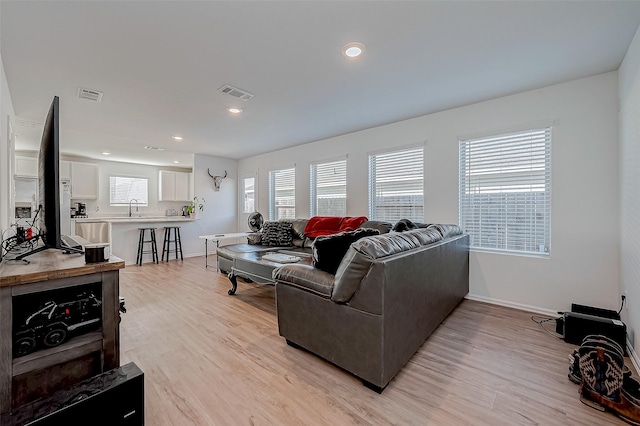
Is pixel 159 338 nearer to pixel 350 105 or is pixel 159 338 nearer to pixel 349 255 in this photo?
pixel 349 255

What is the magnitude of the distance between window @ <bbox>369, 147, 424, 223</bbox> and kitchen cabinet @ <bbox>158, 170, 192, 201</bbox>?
19.9 feet

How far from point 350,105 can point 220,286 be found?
10.5 ft

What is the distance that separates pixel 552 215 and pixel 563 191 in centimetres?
27

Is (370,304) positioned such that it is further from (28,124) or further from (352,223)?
(28,124)

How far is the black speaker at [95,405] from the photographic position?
1148mm

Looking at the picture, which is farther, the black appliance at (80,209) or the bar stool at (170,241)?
the black appliance at (80,209)

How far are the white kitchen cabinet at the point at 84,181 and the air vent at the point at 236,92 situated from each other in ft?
19.3

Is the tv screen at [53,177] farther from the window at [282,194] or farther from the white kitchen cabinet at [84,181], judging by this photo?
the white kitchen cabinet at [84,181]

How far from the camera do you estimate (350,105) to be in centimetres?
357

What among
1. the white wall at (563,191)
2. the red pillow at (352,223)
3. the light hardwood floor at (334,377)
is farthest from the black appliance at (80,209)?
the white wall at (563,191)

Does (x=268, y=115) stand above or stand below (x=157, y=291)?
above

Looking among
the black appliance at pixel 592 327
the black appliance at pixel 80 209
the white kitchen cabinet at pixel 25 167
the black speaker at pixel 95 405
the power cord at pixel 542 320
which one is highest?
the white kitchen cabinet at pixel 25 167

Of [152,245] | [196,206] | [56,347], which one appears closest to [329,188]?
[196,206]

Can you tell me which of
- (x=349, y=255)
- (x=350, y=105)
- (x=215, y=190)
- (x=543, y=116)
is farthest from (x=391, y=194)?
(x=215, y=190)
